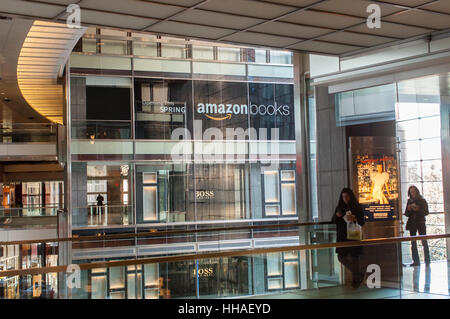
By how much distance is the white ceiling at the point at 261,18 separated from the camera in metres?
6.82

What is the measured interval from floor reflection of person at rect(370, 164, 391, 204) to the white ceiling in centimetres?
256

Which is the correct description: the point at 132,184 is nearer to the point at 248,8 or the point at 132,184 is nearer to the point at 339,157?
the point at 339,157

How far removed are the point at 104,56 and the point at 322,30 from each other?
8230mm

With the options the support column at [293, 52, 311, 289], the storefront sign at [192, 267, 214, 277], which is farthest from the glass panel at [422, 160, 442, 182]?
the storefront sign at [192, 267, 214, 277]

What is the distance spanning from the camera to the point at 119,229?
14.9 meters

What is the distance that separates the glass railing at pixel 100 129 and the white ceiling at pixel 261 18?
6.74 metres

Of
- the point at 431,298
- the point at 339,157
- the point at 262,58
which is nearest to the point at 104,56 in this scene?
the point at 262,58

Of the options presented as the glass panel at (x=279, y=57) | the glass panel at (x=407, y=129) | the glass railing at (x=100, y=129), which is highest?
the glass panel at (x=279, y=57)

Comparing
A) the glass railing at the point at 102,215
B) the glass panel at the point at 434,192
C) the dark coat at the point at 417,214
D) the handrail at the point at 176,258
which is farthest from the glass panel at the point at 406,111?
the glass railing at the point at 102,215

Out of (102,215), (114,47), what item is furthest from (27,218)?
(114,47)

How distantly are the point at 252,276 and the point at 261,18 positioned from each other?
316 centimetres

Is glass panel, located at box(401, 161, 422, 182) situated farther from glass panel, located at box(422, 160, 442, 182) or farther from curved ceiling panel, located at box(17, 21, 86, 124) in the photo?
curved ceiling panel, located at box(17, 21, 86, 124)

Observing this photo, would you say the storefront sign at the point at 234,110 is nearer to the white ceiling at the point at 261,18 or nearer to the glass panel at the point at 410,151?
the glass panel at the point at 410,151

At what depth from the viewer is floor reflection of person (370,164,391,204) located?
1046 cm
